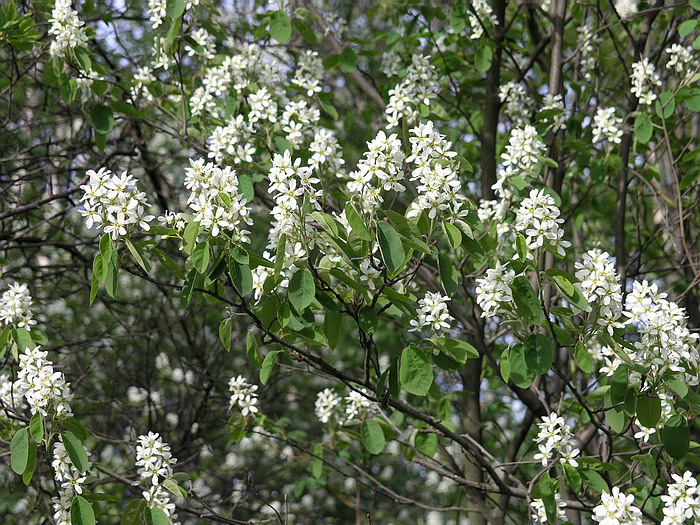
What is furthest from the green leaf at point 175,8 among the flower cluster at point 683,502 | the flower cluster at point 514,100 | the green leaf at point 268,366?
the flower cluster at point 683,502

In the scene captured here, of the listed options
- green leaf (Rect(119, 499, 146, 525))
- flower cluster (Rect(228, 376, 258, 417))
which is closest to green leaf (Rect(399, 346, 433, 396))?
green leaf (Rect(119, 499, 146, 525))

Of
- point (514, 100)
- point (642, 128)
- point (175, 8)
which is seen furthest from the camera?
point (514, 100)

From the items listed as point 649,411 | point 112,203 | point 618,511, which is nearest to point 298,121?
point 112,203

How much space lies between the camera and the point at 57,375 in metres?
2.35

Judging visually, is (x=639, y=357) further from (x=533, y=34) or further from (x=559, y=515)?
(x=533, y=34)

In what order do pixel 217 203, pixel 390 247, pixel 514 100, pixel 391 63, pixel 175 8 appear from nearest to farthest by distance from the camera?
pixel 390 247 < pixel 217 203 < pixel 175 8 < pixel 514 100 < pixel 391 63

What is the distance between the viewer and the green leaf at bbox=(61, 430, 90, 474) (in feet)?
7.57

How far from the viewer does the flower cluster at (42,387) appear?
2338 millimetres

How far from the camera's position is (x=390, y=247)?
1.96 m

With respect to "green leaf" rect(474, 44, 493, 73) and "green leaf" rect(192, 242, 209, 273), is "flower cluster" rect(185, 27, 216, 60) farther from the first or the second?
"green leaf" rect(192, 242, 209, 273)

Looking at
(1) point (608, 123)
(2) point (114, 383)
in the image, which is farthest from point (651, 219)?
(2) point (114, 383)

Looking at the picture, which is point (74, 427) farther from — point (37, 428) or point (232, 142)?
point (232, 142)

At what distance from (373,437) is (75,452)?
124 cm

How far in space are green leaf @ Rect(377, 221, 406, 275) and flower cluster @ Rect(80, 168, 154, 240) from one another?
62cm
